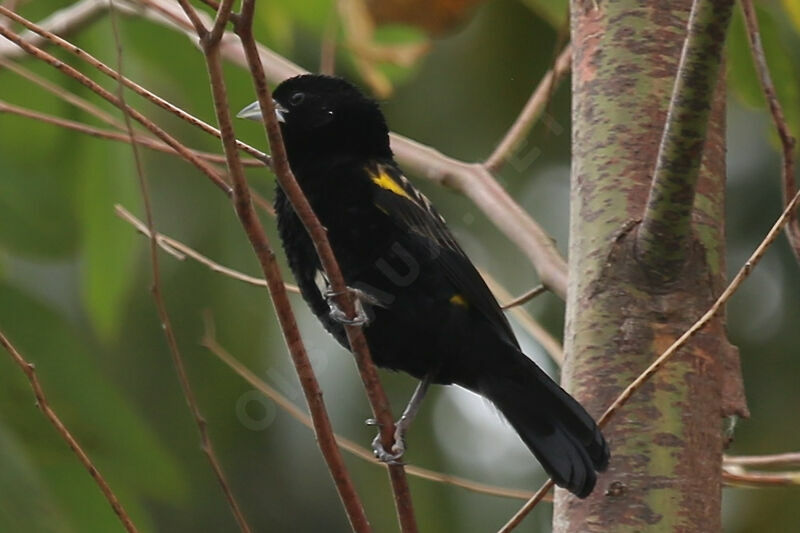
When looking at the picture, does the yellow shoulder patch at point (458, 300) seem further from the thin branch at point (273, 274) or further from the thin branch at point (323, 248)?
the thin branch at point (273, 274)

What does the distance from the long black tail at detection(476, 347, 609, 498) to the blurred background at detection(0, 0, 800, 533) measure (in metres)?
0.86

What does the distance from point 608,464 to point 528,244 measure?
2.65 feet

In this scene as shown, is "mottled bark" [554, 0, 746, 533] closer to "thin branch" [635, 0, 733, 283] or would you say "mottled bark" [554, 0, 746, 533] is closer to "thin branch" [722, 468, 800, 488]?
"thin branch" [635, 0, 733, 283]

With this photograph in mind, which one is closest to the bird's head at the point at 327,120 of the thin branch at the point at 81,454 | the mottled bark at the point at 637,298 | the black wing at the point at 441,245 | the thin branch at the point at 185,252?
the black wing at the point at 441,245

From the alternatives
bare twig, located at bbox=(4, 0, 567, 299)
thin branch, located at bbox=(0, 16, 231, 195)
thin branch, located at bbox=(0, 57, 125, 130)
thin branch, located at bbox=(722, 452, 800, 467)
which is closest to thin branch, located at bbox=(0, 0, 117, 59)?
bare twig, located at bbox=(4, 0, 567, 299)

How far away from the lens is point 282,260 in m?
4.10

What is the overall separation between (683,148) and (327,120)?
136cm

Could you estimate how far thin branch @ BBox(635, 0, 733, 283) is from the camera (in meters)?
1.83

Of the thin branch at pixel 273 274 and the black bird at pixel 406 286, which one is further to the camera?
the black bird at pixel 406 286

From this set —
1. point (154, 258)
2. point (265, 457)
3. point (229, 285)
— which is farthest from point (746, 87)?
point (265, 457)

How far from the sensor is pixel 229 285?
235 inches

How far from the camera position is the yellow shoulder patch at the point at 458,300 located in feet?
9.43

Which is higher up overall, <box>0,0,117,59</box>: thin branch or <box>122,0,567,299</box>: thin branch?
<box>0,0,117,59</box>: thin branch

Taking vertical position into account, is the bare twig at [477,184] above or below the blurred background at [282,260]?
below
